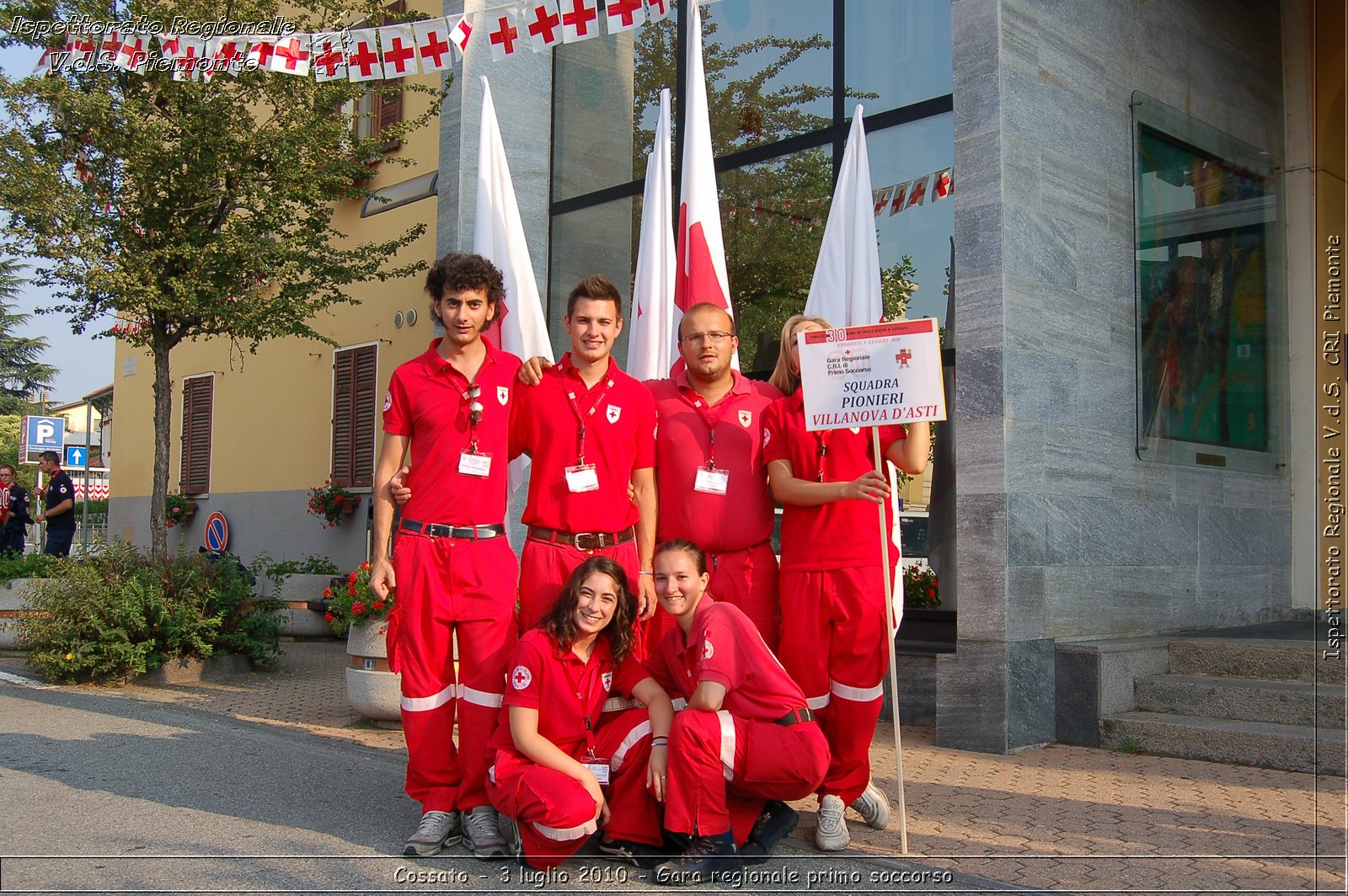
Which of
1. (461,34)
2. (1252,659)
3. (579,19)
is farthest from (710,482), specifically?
(461,34)

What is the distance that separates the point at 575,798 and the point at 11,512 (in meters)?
14.6

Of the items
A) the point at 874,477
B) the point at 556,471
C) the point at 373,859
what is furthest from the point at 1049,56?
the point at 373,859

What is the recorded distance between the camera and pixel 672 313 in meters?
7.69

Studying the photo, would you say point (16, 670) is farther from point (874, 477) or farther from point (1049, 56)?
point (1049, 56)

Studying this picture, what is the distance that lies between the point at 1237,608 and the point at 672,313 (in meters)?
4.59

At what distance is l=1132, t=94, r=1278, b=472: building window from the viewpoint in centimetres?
819

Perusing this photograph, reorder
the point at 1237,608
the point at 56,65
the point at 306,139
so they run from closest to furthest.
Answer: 1. the point at 1237,608
2. the point at 56,65
3. the point at 306,139

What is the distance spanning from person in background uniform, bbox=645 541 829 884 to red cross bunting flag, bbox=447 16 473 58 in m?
5.32

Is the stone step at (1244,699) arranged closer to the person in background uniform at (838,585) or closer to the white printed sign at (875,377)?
the person in background uniform at (838,585)

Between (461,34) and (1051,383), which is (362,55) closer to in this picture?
(461,34)

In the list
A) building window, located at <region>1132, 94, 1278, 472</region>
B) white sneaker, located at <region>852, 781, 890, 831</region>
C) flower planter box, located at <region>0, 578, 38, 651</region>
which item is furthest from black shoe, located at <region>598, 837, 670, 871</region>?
flower planter box, located at <region>0, 578, 38, 651</region>

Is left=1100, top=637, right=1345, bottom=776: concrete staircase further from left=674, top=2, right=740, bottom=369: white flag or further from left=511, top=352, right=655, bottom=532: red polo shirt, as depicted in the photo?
left=511, top=352, right=655, bottom=532: red polo shirt

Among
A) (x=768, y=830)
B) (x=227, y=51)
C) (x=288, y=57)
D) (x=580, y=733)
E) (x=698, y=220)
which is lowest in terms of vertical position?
(x=768, y=830)

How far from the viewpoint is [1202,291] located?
8688 millimetres
